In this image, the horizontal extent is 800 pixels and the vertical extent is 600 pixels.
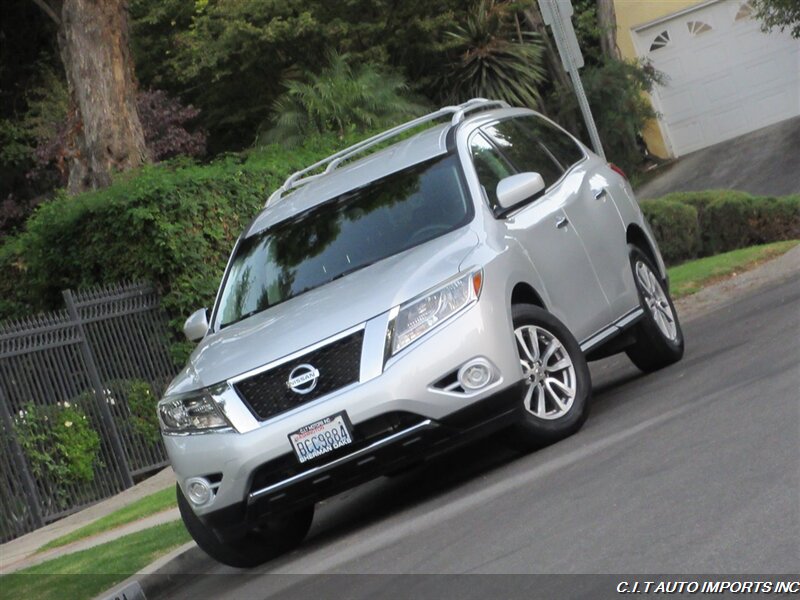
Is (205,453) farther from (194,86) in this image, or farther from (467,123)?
(194,86)

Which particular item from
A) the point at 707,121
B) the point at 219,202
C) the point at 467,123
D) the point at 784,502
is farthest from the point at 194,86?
the point at 784,502

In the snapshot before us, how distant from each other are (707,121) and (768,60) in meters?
1.82

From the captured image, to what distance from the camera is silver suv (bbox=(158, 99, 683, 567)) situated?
789 cm

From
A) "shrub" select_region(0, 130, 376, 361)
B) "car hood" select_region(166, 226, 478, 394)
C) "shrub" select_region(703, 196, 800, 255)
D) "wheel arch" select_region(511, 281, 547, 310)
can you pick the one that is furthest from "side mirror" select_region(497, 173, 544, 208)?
"shrub" select_region(703, 196, 800, 255)

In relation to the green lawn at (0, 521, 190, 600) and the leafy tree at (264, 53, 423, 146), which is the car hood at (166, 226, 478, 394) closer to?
the green lawn at (0, 521, 190, 600)

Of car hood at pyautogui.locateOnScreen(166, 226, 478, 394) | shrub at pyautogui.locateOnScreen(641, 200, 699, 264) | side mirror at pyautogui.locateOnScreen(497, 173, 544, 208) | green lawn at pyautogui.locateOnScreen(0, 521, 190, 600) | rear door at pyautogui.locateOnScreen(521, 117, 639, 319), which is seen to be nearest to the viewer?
car hood at pyautogui.locateOnScreen(166, 226, 478, 394)

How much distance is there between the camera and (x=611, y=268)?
33.0ft

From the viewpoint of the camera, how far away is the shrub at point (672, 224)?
58.4ft

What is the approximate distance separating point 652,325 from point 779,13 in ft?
64.7

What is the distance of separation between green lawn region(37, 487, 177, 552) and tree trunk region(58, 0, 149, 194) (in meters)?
8.19

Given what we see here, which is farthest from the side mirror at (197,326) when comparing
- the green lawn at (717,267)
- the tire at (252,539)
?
the green lawn at (717,267)

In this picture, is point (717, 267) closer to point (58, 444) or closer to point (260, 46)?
point (58, 444)

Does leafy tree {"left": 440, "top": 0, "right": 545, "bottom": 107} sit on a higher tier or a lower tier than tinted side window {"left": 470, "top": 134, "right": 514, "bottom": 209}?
higher

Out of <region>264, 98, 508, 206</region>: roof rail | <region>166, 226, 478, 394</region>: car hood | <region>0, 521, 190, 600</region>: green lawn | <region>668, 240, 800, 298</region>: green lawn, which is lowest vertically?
<region>668, 240, 800, 298</region>: green lawn
